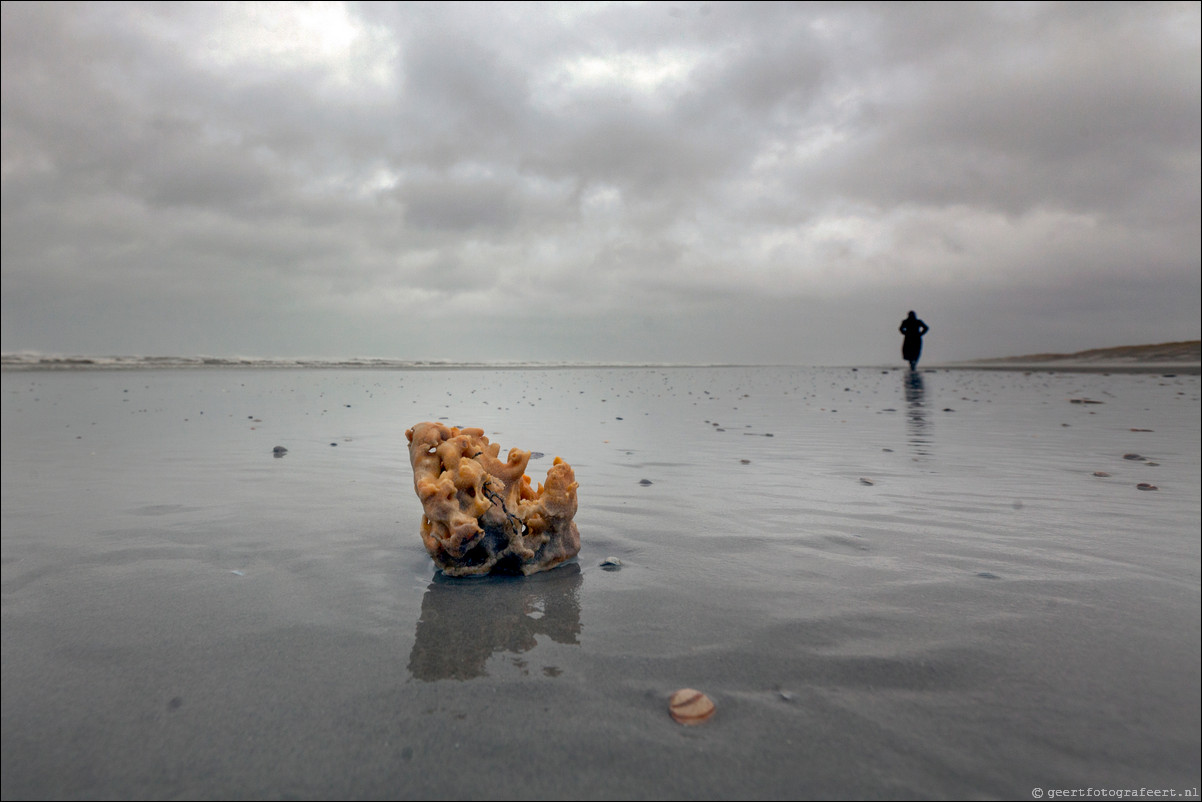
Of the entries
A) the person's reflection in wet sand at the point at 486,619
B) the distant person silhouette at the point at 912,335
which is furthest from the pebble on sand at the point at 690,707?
the distant person silhouette at the point at 912,335

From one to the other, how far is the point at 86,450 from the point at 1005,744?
9.50 m

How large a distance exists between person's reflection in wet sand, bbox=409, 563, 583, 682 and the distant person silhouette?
99.0ft

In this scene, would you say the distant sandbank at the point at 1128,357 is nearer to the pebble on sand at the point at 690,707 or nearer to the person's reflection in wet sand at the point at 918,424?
the person's reflection in wet sand at the point at 918,424

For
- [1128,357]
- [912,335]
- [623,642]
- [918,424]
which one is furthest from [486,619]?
[1128,357]

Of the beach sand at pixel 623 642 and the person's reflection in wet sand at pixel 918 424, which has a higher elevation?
the person's reflection in wet sand at pixel 918 424

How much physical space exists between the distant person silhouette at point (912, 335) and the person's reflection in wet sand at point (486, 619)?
99.0 feet

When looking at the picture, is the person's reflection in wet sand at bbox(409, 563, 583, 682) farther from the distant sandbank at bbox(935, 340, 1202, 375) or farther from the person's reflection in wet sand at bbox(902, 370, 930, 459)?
the distant sandbank at bbox(935, 340, 1202, 375)

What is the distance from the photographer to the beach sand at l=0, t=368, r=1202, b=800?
172 cm

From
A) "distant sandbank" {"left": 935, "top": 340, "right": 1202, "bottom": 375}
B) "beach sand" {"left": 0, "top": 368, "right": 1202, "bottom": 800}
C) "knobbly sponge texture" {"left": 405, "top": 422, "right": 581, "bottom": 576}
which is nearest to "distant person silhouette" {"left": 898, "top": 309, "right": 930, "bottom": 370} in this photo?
"distant sandbank" {"left": 935, "top": 340, "right": 1202, "bottom": 375}

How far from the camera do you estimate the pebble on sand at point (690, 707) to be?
1943 mm

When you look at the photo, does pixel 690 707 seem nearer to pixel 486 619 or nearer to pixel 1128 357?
pixel 486 619

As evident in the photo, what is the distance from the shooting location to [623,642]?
2.53m

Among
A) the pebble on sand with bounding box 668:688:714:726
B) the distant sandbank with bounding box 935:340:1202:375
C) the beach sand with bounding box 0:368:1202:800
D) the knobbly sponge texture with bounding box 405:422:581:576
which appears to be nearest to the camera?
the beach sand with bounding box 0:368:1202:800

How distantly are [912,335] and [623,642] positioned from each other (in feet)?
103
